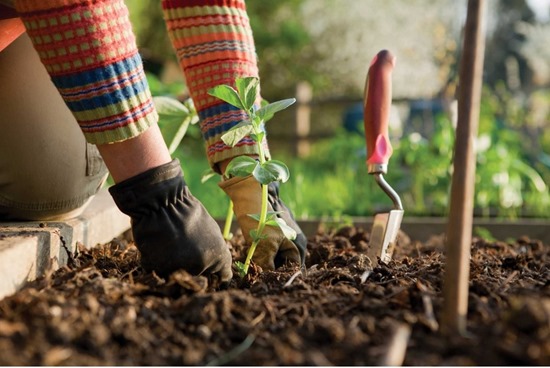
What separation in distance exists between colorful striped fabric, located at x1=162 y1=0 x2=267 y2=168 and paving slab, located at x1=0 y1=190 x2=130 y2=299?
0.38 metres

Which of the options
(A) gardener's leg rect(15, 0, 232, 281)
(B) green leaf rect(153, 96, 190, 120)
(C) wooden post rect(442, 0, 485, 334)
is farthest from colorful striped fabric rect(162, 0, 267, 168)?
(C) wooden post rect(442, 0, 485, 334)

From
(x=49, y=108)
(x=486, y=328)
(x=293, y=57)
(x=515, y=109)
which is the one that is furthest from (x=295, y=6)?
(x=486, y=328)

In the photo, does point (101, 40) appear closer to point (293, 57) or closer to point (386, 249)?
point (386, 249)

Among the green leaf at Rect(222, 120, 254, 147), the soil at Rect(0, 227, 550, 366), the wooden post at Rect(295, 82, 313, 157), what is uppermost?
the green leaf at Rect(222, 120, 254, 147)

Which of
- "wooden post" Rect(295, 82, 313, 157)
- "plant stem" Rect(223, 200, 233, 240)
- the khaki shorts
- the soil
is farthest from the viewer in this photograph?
"wooden post" Rect(295, 82, 313, 157)

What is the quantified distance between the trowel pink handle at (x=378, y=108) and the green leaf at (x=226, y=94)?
35cm

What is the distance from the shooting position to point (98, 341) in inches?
36.3

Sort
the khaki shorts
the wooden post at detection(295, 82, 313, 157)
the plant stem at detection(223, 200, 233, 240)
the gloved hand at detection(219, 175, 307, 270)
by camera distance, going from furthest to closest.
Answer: the wooden post at detection(295, 82, 313, 157)
the plant stem at detection(223, 200, 233, 240)
the khaki shorts
the gloved hand at detection(219, 175, 307, 270)

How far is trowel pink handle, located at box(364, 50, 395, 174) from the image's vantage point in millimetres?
1592

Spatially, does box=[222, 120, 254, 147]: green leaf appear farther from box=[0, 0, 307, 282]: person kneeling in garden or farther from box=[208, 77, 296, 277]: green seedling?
box=[0, 0, 307, 282]: person kneeling in garden

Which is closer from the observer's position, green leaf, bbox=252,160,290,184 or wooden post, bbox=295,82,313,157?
green leaf, bbox=252,160,290,184

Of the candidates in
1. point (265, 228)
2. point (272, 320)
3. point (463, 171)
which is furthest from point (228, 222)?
point (463, 171)

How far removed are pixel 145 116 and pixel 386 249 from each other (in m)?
0.71

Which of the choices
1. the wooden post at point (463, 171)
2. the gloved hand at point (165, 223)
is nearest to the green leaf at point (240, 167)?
the gloved hand at point (165, 223)
